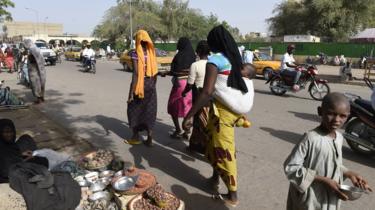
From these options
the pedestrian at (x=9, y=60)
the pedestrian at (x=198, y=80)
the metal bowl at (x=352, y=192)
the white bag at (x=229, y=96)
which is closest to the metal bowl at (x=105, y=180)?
the pedestrian at (x=198, y=80)

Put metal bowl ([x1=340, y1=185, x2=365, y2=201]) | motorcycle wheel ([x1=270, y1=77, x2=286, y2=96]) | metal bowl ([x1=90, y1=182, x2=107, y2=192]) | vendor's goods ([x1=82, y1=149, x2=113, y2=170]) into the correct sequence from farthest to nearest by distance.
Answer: motorcycle wheel ([x1=270, y1=77, x2=286, y2=96]) < vendor's goods ([x1=82, y1=149, x2=113, y2=170]) < metal bowl ([x1=90, y1=182, x2=107, y2=192]) < metal bowl ([x1=340, y1=185, x2=365, y2=201])

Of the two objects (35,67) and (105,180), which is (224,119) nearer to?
(105,180)

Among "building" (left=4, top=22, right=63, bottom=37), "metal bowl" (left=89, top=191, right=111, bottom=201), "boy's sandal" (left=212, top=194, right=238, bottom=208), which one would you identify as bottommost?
"boy's sandal" (left=212, top=194, right=238, bottom=208)

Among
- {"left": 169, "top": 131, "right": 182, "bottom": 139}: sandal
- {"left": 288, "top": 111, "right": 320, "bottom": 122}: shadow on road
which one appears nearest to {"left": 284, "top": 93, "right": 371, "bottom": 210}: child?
{"left": 169, "top": 131, "right": 182, "bottom": 139}: sandal

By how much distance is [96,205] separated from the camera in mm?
3531

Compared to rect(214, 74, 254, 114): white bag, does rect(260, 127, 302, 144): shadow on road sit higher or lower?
lower

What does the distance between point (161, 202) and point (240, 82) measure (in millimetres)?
1435

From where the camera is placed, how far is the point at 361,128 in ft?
17.5

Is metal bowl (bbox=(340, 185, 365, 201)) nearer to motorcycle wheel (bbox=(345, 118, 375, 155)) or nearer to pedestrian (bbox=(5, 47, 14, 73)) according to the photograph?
motorcycle wheel (bbox=(345, 118, 375, 155))

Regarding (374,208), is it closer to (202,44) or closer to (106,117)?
(202,44)

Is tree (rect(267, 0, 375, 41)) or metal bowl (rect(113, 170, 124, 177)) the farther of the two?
tree (rect(267, 0, 375, 41))

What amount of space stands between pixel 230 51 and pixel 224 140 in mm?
906

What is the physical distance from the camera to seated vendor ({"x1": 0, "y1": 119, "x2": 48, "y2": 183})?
3.89 m

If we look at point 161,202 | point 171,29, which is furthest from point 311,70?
point 171,29
